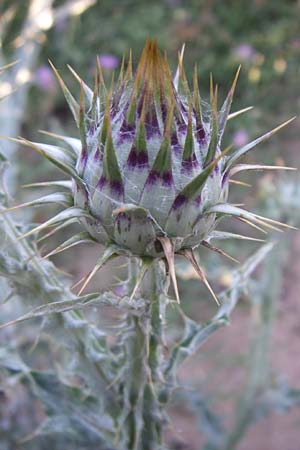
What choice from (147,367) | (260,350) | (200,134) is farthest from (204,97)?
(200,134)

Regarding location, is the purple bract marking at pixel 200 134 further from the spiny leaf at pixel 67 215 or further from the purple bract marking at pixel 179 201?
the spiny leaf at pixel 67 215

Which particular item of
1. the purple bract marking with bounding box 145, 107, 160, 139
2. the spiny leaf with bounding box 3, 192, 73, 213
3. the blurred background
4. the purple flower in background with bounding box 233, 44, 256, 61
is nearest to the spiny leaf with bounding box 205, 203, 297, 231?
the purple bract marking with bounding box 145, 107, 160, 139

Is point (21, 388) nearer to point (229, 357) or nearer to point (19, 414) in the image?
point (19, 414)

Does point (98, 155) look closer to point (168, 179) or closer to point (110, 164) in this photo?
point (110, 164)

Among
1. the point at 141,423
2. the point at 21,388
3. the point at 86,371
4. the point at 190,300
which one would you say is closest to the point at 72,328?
the point at 86,371

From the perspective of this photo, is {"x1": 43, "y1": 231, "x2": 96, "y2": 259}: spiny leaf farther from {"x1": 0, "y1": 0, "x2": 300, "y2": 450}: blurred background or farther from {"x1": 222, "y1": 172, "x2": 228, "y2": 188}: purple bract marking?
{"x1": 0, "y1": 0, "x2": 300, "y2": 450}: blurred background
